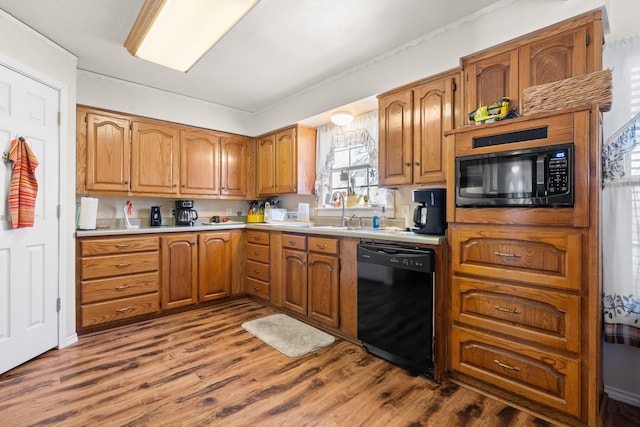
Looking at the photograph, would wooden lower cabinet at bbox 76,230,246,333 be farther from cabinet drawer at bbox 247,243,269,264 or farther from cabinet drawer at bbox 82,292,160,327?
cabinet drawer at bbox 247,243,269,264

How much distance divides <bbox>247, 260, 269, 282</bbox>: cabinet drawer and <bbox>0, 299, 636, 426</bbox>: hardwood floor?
97cm

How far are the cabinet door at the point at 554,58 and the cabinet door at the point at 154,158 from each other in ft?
11.3

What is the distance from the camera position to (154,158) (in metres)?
3.51

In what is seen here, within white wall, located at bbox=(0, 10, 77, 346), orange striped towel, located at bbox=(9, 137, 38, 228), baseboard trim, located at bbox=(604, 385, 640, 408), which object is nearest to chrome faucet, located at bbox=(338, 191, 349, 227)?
baseboard trim, located at bbox=(604, 385, 640, 408)

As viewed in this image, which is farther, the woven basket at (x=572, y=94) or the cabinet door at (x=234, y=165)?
the cabinet door at (x=234, y=165)

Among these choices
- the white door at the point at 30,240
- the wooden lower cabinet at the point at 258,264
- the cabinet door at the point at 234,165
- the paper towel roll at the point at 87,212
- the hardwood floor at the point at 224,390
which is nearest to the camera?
the hardwood floor at the point at 224,390

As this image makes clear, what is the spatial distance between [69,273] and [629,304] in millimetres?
3990

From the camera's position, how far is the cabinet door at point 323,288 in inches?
107

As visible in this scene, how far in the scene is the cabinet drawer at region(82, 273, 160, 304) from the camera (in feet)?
9.22

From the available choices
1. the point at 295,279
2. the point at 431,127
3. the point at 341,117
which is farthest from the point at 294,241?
the point at 431,127

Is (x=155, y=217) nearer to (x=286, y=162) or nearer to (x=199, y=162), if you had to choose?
(x=199, y=162)

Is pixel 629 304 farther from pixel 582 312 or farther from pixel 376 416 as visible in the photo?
pixel 376 416

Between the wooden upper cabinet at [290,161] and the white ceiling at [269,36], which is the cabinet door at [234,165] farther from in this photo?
the white ceiling at [269,36]

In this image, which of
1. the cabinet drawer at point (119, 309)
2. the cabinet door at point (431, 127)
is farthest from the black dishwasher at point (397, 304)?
the cabinet drawer at point (119, 309)
